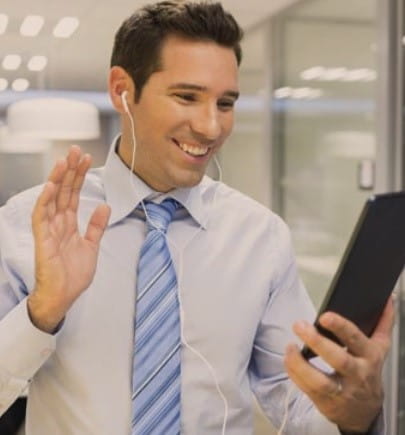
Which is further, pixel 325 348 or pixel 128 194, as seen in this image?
pixel 128 194

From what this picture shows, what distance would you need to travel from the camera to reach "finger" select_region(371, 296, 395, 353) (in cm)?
90

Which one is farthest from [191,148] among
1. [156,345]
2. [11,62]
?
[11,62]

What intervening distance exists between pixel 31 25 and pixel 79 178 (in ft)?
12.3

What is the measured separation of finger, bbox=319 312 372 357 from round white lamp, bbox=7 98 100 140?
3313 millimetres

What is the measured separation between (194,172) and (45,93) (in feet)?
17.8

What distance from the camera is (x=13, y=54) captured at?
530cm

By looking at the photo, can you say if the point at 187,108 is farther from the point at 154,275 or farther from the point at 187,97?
the point at 154,275

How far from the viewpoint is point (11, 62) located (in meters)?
5.50

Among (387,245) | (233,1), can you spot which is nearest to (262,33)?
(233,1)

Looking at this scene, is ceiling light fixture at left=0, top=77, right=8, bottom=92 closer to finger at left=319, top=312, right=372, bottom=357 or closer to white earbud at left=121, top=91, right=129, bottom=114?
white earbud at left=121, top=91, right=129, bottom=114

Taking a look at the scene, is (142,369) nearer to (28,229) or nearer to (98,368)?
(98,368)

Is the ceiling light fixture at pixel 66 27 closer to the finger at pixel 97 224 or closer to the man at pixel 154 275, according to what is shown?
the man at pixel 154 275

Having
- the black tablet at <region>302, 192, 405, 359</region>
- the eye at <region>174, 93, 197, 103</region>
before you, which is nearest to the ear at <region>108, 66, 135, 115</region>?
the eye at <region>174, 93, 197, 103</region>

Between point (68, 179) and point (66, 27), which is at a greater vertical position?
point (66, 27)
